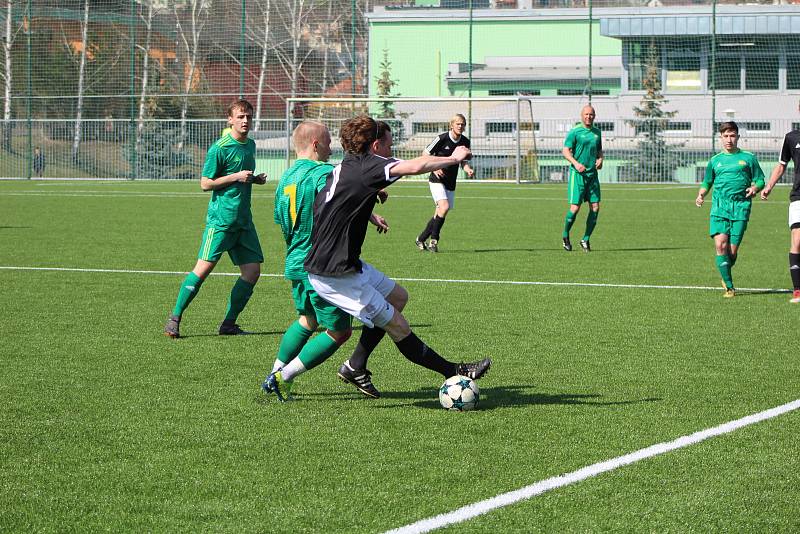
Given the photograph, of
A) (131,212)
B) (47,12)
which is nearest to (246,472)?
(131,212)

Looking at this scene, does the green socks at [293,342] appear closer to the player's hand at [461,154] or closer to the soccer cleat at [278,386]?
the soccer cleat at [278,386]

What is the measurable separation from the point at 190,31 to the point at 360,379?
34.4 metres

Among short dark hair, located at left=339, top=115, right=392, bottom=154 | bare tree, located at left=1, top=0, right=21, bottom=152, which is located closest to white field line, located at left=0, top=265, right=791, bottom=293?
short dark hair, located at left=339, top=115, right=392, bottom=154

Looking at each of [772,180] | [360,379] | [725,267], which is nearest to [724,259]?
[725,267]

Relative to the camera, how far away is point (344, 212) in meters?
6.25

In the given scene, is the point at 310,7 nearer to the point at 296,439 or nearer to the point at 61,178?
the point at 61,178

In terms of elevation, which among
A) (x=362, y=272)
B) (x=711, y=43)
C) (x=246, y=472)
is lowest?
(x=246, y=472)

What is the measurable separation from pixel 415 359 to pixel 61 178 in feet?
113

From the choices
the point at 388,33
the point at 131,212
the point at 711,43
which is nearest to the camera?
the point at 131,212

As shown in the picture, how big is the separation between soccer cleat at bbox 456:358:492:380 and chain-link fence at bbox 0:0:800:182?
90.8 ft

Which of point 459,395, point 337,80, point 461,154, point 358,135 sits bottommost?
point 459,395

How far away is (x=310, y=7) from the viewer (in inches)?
1519

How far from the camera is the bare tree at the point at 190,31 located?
3912 cm

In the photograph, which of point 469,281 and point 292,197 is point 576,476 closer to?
point 292,197
